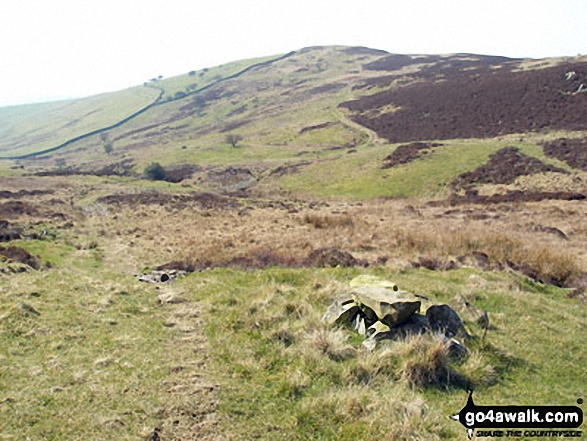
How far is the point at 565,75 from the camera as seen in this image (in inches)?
2721

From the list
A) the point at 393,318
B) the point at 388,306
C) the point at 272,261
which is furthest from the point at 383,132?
the point at 393,318

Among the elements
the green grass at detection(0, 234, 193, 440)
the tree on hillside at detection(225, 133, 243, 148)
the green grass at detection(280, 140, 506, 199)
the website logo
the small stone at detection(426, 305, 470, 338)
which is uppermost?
the tree on hillside at detection(225, 133, 243, 148)

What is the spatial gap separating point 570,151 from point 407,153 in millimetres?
21113

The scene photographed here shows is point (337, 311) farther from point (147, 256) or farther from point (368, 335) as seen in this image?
point (147, 256)

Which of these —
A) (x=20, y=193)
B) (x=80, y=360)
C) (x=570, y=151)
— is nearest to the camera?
(x=80, y=360)

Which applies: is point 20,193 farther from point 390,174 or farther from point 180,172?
point 390,174

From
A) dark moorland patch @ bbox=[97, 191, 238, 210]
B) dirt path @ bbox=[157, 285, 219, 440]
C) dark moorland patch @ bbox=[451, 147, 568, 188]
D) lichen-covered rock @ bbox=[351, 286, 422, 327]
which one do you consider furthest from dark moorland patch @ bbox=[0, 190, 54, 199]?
dark moorland patch @ bbox=[451, 147, 568, 188]

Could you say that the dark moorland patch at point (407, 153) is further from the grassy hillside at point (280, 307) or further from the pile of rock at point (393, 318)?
the pile of rock at point (393, 318)

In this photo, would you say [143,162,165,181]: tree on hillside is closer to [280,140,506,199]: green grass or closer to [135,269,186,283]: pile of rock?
[280,140,506,199]: green grass

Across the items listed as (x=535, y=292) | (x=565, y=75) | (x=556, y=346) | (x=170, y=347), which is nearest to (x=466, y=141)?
(x=565, y=75)

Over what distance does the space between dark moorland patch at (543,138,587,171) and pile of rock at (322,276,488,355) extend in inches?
1801

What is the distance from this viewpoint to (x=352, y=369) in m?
8.45

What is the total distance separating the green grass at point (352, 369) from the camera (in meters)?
6.95

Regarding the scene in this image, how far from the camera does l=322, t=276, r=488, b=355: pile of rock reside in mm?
9469
